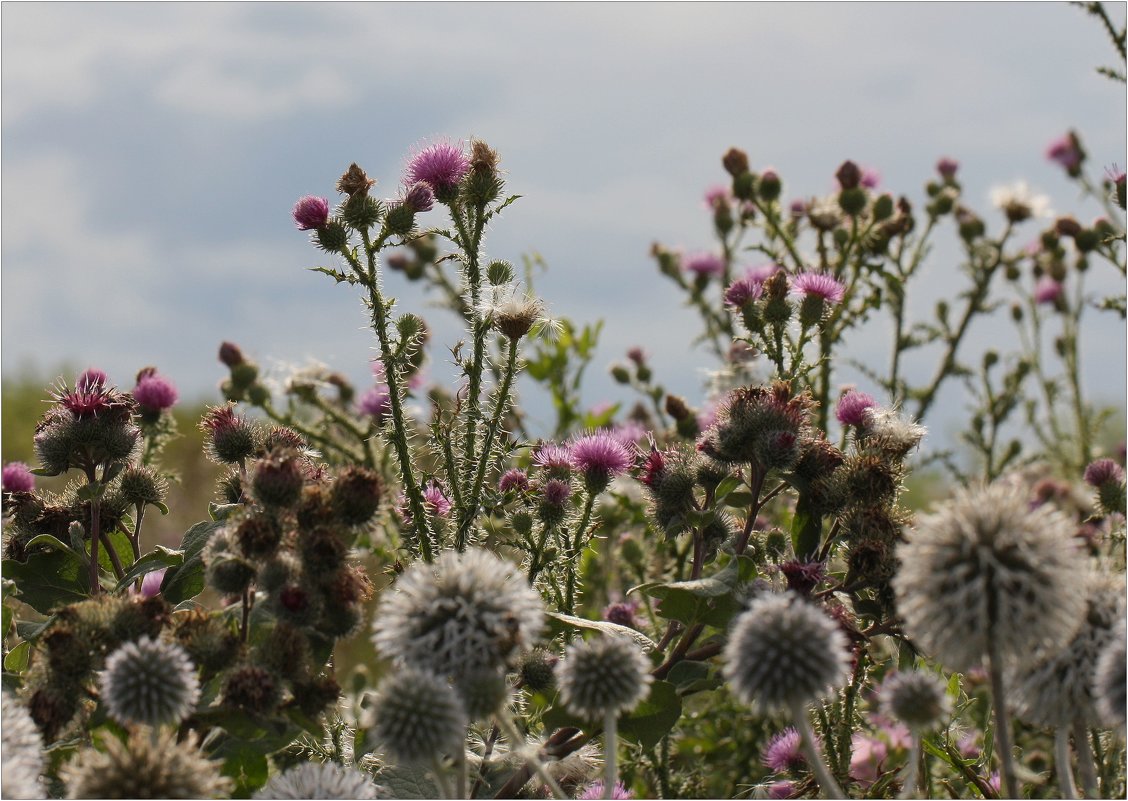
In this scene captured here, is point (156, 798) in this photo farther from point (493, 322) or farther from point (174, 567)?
point (493, 322)

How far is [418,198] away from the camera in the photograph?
3.83 meters

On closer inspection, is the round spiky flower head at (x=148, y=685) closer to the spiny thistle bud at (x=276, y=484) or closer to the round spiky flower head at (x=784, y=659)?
the spiny thistle bud at (x=276, y=484)

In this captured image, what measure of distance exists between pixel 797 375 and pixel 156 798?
2901 mm

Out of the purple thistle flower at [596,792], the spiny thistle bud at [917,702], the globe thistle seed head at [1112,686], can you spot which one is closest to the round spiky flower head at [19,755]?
the purple thistle flower at [596,792]

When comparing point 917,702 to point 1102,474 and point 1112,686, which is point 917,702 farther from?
point 1102,474

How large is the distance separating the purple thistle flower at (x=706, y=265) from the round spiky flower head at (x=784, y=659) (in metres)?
5.42

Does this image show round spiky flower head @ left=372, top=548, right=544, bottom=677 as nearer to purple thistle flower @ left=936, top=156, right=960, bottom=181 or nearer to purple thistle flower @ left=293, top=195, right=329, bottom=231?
purple thistle flower @ left=293, top=195, right=329, bottom=231

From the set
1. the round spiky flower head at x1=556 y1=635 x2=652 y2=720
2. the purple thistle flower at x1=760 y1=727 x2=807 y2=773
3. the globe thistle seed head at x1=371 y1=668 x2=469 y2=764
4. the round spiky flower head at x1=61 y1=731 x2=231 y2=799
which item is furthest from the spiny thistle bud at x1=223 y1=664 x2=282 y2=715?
Result: the purple thistle flower at x1=760 y1=727 x2=807 y2=773

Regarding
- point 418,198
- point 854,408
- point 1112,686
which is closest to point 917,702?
point 1112,686

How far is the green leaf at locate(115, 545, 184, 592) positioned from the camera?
10.8ft

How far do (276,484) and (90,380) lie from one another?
1275mm

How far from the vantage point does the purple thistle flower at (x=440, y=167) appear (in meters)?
4.01

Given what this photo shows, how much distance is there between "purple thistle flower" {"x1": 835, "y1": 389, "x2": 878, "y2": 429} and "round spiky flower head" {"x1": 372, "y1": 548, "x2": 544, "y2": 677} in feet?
5.79

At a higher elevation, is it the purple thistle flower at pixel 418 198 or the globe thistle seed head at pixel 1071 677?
the purple thistle flower at pixel 418 198
